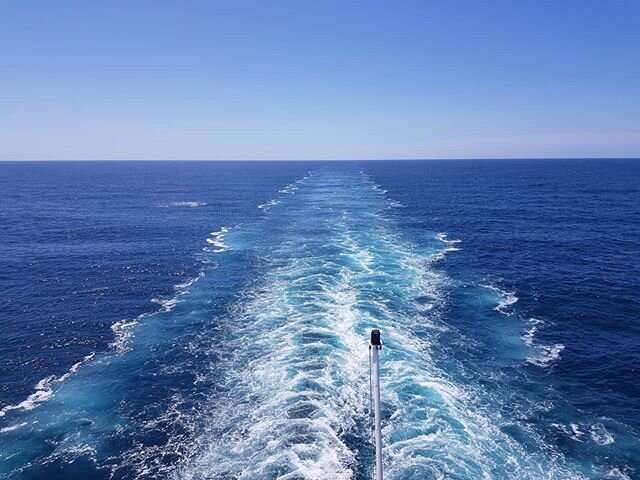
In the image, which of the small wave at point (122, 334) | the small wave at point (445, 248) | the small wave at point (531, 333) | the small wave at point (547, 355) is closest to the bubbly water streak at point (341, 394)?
the small wave at point (445, 248)

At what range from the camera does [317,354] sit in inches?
1666

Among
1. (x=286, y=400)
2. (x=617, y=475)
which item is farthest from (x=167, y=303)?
(x=617, y=475)

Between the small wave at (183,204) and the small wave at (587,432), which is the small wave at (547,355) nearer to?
the small wave at (587,432)

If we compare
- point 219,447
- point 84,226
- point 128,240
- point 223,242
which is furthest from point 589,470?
point 84,226

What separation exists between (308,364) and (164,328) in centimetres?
2073

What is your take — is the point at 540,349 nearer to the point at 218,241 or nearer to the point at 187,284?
the point at 187,284

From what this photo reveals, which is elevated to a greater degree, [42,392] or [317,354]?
[317,354]

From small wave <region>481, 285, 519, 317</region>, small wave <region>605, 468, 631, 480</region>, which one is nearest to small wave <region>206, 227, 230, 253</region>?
small wave <region>481, 285, 519, 317</region>

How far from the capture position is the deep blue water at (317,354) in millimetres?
29953

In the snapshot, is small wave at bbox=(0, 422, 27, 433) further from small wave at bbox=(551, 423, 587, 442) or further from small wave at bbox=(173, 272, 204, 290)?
small wave at bbox=(551, 423, 587, 442)

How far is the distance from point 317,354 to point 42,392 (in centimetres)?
2644

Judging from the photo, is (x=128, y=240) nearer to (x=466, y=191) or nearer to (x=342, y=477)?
(x=342, y=477)

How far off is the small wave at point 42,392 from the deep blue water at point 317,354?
20 cm

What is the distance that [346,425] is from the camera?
3231cm
